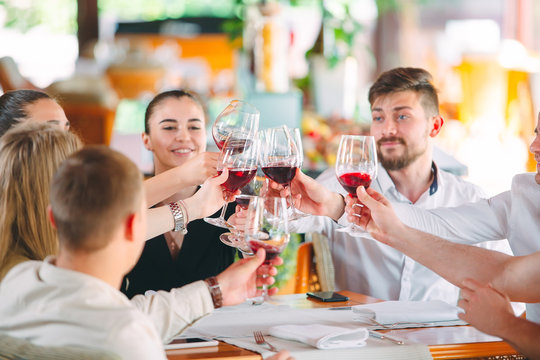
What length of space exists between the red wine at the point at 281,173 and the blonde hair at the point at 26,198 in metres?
0.77

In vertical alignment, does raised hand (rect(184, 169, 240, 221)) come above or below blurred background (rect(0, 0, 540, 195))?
below

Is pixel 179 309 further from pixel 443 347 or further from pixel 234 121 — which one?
pixel 234 121

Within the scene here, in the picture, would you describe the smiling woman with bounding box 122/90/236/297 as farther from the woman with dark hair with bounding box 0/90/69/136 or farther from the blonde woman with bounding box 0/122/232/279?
the blonde woman with bounding box 0/122/232/279

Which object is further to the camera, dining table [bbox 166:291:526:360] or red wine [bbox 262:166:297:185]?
red wine [bbox 262:166:297:185]

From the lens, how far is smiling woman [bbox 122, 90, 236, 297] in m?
2.36

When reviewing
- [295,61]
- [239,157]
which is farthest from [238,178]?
[295,61]

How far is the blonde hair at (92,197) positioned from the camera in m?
1.29

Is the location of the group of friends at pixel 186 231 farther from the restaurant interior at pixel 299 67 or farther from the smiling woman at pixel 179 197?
the restaurant interior at pixel 299 67

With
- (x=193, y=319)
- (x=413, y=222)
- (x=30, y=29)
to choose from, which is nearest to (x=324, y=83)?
(x=413, y=222)

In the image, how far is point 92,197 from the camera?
1.29 metres

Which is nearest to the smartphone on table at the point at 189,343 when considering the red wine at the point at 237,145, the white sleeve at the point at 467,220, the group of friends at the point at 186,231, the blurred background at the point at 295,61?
the group of friends at the point at 186,231

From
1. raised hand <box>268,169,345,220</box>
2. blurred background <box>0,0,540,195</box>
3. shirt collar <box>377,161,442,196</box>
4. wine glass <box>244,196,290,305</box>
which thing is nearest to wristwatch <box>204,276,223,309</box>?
wine glass <box>244,196,290,305</box>

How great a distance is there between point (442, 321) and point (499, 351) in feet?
0.82

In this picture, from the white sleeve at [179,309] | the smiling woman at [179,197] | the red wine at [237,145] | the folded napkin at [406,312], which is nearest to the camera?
the white sleeve at [179,309]
